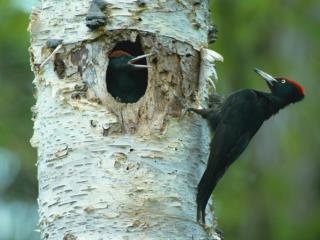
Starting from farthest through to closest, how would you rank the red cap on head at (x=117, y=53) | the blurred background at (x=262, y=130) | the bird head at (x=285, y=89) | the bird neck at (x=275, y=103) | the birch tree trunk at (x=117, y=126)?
the blurred background at (x=262, y=130)
the bird head at (x=285, y=89)
the bird neck at (x=275, y=103)
the red cap on head at (x=117, y=53)
the birch tree trunk at (x=117, y=126)

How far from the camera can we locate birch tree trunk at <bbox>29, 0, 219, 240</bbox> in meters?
4.94

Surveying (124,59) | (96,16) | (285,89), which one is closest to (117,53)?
(124,59)

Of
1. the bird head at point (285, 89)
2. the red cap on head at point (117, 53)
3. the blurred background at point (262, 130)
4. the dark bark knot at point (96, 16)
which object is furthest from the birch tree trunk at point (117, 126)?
the blurred background at point (262, 130)

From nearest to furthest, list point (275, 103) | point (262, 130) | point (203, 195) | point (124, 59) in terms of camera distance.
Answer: point (203, 195) → point (124, 59) → point (275, 103) → point (262, 130)

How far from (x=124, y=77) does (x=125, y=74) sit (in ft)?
0.17

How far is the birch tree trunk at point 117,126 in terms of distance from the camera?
4.94 m

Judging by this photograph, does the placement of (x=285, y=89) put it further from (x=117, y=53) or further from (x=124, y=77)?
(x=117, y=53)

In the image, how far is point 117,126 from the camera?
5.18m

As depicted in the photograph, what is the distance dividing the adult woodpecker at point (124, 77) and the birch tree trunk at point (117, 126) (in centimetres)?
55

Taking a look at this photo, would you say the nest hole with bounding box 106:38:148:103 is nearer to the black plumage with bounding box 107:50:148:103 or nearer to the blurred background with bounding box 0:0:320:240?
the black plumage with bounding box 107:50:148:103

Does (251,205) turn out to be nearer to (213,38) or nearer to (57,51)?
(213,38)

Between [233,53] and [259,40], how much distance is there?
1.04 m

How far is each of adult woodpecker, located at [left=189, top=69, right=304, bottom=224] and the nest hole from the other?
546 millimetres

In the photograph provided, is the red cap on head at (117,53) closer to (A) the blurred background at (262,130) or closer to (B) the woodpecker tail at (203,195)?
(B) the woodpecker tail at (203,195)
